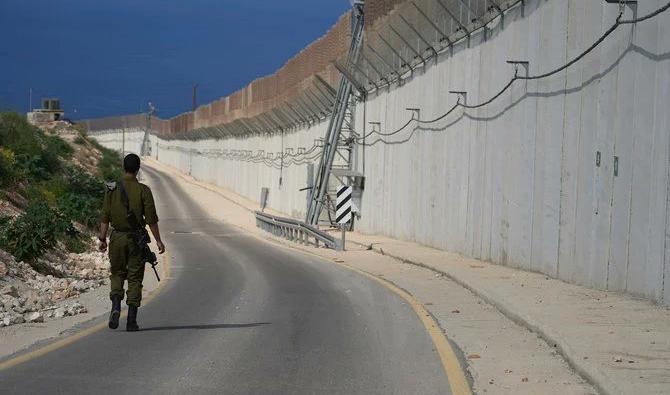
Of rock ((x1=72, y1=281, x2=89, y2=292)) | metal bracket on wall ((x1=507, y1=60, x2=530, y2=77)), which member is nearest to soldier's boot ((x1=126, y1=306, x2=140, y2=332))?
rock ((x1=72, y1=281, x2=89, y2=292))

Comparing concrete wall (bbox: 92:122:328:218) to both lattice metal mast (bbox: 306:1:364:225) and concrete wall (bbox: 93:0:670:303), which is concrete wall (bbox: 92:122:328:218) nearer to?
lattice metal mast (bbox: 306:1:364:225)

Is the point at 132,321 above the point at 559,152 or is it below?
below

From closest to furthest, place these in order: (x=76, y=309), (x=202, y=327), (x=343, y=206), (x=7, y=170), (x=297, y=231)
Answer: (x=202, y=327)
(x=76, y=309)
(x=343, y=206)
(x=7, y=170)
(x=297, y=231)

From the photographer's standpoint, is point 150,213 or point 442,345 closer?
point 442,345

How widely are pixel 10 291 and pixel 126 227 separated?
492 centimetres

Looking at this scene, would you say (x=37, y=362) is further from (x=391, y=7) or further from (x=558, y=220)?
(x=391, y=7)

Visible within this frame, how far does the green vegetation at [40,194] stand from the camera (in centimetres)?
2067

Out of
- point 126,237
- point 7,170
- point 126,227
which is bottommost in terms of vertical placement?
point 126,237

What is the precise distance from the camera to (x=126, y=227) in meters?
11.7

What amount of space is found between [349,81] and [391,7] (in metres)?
6.29

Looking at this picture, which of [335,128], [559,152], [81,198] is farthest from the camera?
[335,128]

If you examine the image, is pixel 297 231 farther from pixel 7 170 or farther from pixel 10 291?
pixel 10 291

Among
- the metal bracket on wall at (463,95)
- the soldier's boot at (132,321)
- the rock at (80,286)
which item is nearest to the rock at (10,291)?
the rock at (80,286)

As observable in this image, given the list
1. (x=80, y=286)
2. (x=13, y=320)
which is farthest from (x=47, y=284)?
(x=13, y=320)
